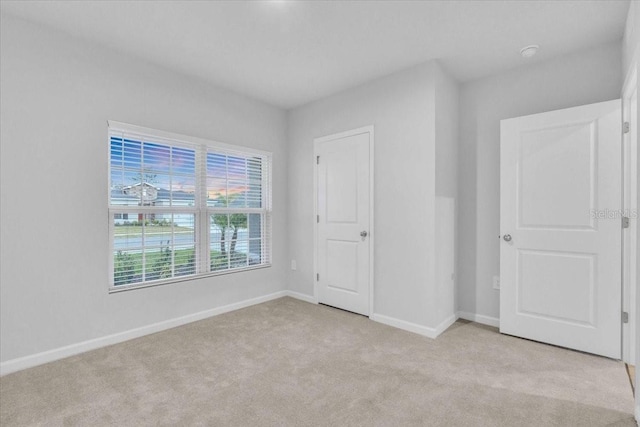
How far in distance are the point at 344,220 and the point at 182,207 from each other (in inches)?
68.8

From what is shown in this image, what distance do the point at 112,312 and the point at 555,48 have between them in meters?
4.41

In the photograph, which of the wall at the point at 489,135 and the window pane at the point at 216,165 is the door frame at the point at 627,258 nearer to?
the wall at the point at 489,135

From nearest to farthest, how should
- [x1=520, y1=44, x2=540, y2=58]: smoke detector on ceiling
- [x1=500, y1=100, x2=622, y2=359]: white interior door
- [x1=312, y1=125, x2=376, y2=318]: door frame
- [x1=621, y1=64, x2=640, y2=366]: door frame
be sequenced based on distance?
[x1=621, y1=64, x2=640, y2=366]: door frame < [x1=500, y1=100, x2=622, y2=359]: white interior door < [x1=520, y1=44, x2=540, y2=58]: smoke detector on ceiling < [x1=312, y1=125, x2=376, y2=318]: door frame

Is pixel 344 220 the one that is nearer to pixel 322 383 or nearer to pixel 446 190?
pixel 446 190

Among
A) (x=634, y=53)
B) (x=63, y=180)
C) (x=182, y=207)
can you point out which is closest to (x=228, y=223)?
(x=182, y=207)

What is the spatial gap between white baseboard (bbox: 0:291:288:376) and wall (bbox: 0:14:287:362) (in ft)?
0.13

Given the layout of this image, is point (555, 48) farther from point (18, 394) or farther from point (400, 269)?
point (18, 394)

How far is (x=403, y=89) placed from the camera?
3061 mm

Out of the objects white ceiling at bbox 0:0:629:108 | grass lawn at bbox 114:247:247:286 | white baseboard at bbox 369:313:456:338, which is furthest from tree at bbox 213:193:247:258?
white baseboard at bbox 369:313:456:338

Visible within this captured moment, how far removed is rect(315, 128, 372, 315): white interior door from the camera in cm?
340

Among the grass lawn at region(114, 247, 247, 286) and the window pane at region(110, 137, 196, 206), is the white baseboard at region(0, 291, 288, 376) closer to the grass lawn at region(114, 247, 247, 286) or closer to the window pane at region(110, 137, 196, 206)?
the grass lawn at region(114, 247, 247, 286)

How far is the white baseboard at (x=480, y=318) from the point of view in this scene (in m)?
3.09

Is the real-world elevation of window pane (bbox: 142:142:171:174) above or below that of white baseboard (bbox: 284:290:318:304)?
above

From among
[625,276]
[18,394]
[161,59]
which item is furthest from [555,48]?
[18,394]
